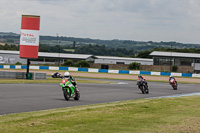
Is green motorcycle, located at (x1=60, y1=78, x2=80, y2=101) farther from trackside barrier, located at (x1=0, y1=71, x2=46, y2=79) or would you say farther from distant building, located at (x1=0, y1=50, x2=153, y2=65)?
distant building, located at (x1=0, y1=50, x2=153, y2=65)

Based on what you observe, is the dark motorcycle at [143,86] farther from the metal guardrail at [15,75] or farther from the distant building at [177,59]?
the distant building at [177,59]

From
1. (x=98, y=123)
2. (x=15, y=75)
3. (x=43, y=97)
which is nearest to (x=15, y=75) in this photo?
(x=15, y=75)

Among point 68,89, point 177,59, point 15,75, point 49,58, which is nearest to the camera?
point 68,89

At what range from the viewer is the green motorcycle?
18750mm

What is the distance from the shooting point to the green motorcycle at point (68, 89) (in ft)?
61.5

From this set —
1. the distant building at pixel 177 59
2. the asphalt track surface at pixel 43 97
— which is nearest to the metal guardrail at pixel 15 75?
the asphalt track surface at pixel 43 97

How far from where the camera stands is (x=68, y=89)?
19125 millimetres

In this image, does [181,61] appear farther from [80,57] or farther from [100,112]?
[100,112]

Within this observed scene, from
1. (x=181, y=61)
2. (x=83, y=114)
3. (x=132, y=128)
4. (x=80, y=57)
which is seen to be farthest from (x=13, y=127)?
(x=80, y=57)

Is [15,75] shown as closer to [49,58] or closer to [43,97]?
[43,97]

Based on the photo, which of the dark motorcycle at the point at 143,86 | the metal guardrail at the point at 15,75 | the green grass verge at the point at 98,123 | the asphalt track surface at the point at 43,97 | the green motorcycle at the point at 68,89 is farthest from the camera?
the metal guardrail at the point at 15,75

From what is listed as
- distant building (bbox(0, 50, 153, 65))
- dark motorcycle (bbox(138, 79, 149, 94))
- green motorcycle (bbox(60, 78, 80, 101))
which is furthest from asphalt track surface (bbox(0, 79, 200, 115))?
distant building (bbox(0, 50, 153, 65))

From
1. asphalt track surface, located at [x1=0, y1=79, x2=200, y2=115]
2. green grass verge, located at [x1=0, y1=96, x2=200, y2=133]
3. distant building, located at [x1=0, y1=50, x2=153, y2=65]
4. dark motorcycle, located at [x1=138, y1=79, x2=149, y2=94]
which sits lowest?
asphalt track surface, located at [x1=0, y1=79, x2=200, y2=115]

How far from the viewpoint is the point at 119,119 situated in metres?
11.6
